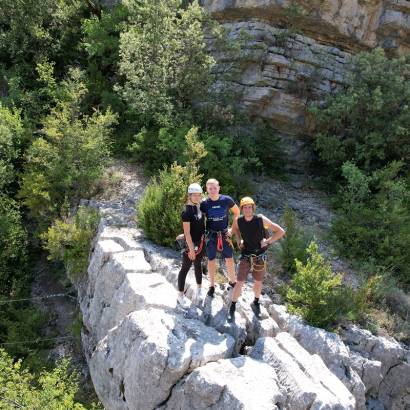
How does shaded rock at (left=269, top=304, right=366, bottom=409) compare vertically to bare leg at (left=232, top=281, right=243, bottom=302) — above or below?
below

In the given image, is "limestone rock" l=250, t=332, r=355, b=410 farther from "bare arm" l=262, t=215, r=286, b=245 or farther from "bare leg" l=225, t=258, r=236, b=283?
"bare arm" l=262, t=215, r=286, b=245

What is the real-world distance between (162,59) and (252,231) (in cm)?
678

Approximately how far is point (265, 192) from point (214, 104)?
9.48 ft

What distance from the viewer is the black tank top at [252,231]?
6.44m

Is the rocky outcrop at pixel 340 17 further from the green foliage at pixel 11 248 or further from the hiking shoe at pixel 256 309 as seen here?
the hiking shoe at pixel 256 309

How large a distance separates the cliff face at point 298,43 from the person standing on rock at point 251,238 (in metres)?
7.70

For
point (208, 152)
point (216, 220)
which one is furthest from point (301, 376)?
point (208, 152)

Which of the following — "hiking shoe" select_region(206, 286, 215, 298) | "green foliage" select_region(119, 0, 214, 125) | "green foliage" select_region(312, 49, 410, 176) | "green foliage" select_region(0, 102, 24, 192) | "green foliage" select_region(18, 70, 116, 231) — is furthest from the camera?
"green foliage" select_region(312, 49, 410, 176)

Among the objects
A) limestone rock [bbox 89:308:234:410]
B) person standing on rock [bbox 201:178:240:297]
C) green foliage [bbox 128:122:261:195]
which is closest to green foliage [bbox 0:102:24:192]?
green foliage [bbox 128:122:261:195]

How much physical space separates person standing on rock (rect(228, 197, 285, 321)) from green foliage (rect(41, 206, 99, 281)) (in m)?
3.84

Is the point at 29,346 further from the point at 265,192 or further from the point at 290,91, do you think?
the point at 290,91

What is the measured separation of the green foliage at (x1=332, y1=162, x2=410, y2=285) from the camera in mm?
9508

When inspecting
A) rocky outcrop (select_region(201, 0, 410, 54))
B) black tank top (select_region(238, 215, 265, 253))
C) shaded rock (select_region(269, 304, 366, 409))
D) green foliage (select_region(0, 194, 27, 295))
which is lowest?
green foliage (select_region(0, 194, 27, 295))

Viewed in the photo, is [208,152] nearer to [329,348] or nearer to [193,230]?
[193,230]
